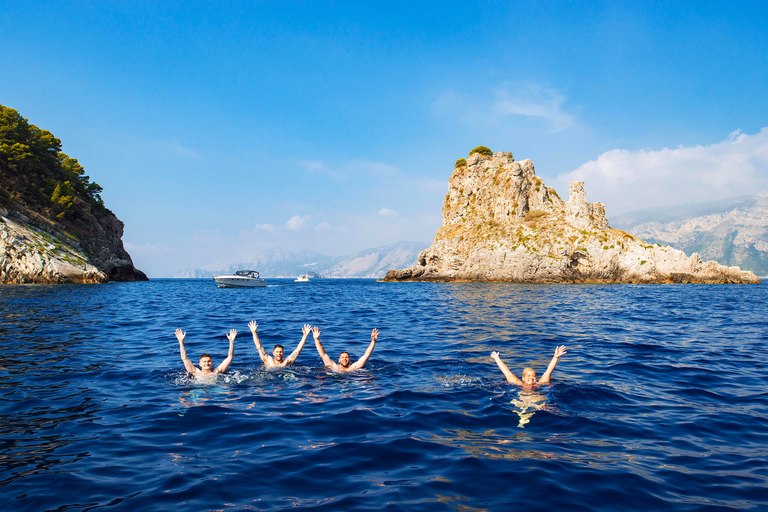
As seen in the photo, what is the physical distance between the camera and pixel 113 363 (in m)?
11.6

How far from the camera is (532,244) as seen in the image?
74.5m

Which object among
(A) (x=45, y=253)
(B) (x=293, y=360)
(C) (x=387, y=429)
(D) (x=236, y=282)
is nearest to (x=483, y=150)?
(D) (x=236, y=282)

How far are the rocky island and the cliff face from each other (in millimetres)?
58699

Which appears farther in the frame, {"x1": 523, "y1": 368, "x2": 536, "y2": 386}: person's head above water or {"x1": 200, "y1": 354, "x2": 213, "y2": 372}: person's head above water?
{"x1": 200, "y1": 354, "x2": 213, "y2": 372}: person's head above water

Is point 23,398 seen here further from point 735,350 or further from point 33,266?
point 33,266

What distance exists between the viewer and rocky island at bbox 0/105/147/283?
4750 cm

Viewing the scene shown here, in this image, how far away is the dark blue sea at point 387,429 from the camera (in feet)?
15.8

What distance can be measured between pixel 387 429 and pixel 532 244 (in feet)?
240

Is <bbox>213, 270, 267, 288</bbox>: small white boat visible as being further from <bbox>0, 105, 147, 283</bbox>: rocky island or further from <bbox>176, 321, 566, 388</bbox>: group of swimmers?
<bbox>176, 321, 566, 388</bbox>: group of swimmers

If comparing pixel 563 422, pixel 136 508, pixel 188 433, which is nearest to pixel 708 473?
pixel 563 422

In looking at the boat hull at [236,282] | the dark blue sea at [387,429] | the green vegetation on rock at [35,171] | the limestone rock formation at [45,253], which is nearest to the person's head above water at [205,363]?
the dark blue sea at [387,429]

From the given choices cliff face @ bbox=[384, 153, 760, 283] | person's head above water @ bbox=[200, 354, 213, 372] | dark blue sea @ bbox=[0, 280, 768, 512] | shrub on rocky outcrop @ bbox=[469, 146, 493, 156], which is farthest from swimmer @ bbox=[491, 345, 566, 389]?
shrub on rocky outcrop @ bbox=[469, 146, 493, 156]

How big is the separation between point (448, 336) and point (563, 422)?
964cm

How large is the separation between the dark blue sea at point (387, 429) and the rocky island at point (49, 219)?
143 ft
